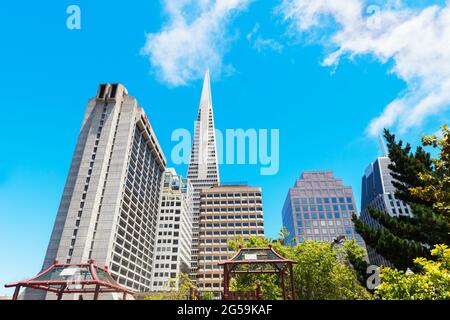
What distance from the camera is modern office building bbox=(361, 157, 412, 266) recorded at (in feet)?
394

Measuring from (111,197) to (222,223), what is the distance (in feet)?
105

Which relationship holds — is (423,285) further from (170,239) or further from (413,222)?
(170,239)

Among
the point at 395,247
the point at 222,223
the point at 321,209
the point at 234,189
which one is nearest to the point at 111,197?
the point at 222,223

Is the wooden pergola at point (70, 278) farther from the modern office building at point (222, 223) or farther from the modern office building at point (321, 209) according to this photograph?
the modern office building at point (321, 209)

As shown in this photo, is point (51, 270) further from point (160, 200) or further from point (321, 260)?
point (160, 200)

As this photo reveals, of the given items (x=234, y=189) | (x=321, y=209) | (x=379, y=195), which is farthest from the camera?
(x=379, y=195)

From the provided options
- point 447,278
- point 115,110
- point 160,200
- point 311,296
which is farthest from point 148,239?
point 447,278

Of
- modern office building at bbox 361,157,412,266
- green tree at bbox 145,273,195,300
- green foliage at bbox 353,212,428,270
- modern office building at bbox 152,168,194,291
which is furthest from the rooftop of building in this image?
green foliage at bbox 353,212,428,270

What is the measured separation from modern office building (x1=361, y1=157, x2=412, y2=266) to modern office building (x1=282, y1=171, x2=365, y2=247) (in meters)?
11.4

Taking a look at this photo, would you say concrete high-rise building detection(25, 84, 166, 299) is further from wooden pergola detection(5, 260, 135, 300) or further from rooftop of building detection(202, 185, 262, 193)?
wooden pergola detection(5, 260, 135, 300)

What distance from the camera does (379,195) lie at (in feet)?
426

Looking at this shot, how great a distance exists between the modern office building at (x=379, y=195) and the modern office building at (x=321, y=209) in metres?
11.4
